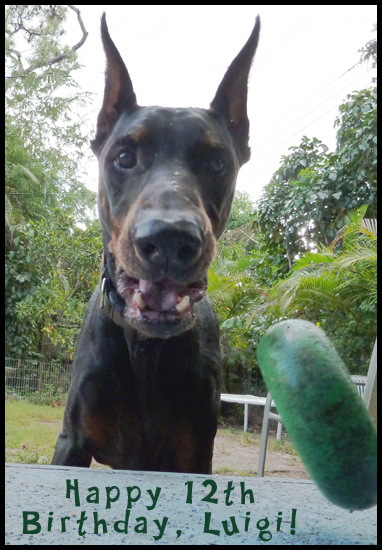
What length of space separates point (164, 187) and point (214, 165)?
0.22 meters

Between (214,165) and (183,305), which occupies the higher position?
(214,165)

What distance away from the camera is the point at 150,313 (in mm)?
895

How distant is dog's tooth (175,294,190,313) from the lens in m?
Answer: 0.90

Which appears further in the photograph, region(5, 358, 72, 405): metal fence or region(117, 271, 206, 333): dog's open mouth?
region(5, 358, 72, 405): metal fence

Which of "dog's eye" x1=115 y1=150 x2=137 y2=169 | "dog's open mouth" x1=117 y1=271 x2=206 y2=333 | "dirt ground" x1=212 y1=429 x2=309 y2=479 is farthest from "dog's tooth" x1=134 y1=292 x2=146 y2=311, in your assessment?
"dirt ground" x1=212 y1=429 x2=309 y2=479

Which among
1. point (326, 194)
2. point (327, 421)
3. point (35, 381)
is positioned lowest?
point (35, 381)

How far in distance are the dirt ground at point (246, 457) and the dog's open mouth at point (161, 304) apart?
7.03 ft

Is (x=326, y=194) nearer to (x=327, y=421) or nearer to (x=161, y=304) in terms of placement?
(x=161, y=304)

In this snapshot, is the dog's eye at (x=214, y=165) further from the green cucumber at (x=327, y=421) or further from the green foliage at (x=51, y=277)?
the green foliage at (x=51, y=277)

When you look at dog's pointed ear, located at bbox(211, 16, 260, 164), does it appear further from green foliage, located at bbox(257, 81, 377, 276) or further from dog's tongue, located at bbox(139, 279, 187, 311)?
green foliage, located at bbox(257, 81, 377, 276)

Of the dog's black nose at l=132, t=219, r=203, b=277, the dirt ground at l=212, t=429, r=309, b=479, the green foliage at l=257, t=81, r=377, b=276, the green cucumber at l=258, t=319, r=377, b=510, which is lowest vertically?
the dirt ground at l=212, t=429, r=309, b=479

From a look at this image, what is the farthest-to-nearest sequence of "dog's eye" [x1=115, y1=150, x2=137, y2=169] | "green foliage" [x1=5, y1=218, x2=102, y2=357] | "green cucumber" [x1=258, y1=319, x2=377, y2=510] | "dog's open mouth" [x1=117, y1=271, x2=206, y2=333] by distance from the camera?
1. "green foliage" [x1=5, y1=218, x2=102, y2=357]
2. "dog's eye" [x1=115, y1=150, x2=137, y2=169]
3. "dog's open mouth" [x1=117, y1=271, x2=206, y2=333]
4. "green cucumber" [x1=258, y1=319, x2=377, y2=510]

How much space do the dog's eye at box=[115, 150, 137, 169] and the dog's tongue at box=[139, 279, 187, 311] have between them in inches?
9.9

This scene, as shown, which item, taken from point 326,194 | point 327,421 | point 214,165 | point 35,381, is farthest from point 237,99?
point 35,381
